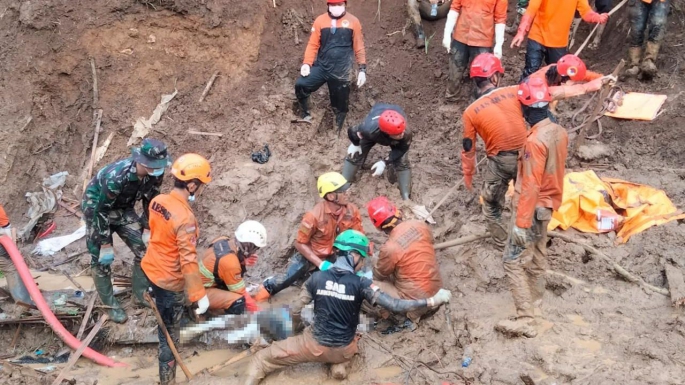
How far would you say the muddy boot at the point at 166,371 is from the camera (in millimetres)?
5289

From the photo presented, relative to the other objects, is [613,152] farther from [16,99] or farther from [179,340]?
[16,99]

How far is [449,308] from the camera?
229 inches

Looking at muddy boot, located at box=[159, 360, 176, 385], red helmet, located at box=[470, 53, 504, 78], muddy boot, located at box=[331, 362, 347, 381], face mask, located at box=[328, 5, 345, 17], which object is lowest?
muddy boot, located at box=[159, 360, 176, 385]

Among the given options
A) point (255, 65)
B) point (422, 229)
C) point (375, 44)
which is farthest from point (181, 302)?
point (375, 44)

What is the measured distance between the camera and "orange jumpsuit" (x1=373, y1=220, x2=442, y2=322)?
5680mm

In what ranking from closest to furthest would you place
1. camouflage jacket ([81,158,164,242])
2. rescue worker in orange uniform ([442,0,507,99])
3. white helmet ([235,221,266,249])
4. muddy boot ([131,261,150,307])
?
1. white helmet ([235,221,266,249])
2. camouflage jacket ([81,158,164,242])
3. muddy boot ([131,261,150,307])
4. rescue worker in orange uniform ([442,0,507,99])

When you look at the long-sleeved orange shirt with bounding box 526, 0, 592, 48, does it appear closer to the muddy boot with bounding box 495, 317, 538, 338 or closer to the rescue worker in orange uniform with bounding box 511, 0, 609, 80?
the rescue worker in orange uniform with bounding box 511, 0, 609, 80

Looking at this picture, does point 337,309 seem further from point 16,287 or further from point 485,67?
point 16,287

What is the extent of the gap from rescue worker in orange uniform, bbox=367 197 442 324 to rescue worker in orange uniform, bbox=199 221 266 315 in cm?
112

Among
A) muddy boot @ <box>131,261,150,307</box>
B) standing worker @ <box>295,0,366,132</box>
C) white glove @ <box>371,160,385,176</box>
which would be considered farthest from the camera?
standing worker @ <box>295,0,366,132</box>

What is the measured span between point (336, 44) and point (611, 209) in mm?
3888

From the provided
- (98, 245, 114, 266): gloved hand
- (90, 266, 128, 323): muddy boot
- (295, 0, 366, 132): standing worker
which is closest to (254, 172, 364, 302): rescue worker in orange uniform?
(90, 266, 128, 323): muddy boot

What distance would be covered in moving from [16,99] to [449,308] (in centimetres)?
655

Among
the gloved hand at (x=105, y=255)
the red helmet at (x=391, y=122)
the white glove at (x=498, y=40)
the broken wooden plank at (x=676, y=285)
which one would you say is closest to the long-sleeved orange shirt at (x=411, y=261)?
the red helmet at (x=391, y=122)
